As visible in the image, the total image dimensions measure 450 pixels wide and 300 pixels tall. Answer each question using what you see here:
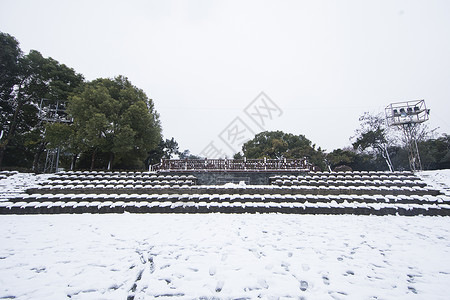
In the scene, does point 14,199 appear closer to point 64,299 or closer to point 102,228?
point 102,228

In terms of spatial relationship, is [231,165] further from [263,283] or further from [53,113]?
[53,113]

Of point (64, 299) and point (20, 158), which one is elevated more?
point (20, 158)

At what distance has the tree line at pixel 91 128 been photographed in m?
13.6

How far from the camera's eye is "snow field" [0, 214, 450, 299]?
1.97 m

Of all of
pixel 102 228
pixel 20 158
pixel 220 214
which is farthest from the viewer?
pixel 20 158

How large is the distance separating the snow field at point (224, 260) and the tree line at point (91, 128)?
10568 mm

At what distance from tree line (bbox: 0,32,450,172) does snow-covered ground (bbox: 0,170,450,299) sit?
1063 cm

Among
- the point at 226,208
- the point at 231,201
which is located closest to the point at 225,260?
the point at 226,208

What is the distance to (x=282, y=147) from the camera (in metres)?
26.4

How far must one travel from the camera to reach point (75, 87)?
1770cm

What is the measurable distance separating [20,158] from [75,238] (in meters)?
25.2

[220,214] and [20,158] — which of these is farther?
[20,158]

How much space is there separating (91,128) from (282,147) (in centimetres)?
2302

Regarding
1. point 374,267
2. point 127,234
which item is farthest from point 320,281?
point 127,234
